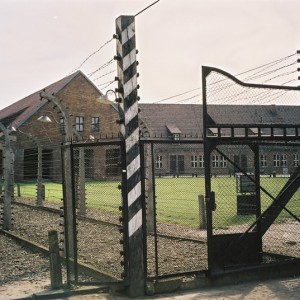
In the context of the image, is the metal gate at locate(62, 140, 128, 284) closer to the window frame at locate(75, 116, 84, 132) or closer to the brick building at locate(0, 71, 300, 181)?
the brick building at locate(0, 71, 300, 181)

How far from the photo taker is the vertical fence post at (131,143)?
6.25 metres

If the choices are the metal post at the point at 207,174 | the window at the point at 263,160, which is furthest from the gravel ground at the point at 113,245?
the window at the point at 263,160

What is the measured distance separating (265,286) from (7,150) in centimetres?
887

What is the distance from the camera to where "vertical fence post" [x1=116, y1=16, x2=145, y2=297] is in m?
6.25

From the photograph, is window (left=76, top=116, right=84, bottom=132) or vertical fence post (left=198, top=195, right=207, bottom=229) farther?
window (left=76, top=116, right=84, bottom=132)

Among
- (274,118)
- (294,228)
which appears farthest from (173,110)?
(294,228)

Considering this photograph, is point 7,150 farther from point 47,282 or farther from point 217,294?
point 217,294

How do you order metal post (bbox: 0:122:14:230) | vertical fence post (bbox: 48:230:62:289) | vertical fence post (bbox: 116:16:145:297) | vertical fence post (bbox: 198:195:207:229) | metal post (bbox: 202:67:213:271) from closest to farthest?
vertical fence post (bbox: 116:16:145:297) → vertical fence post (bbox: 48:230:62:289) → metal post (bbox: 202:67:213:271) → vertical fence post (bbox: 198:195:207:229) → metal post (bbox: 0:122:14:230)

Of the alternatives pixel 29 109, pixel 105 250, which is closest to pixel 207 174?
pixel 105 250

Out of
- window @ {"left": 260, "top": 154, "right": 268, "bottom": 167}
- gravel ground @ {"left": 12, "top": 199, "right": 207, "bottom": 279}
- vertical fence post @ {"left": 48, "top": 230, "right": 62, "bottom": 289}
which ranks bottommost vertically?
gravel ground @ {"left": 12, "top": 199, "right": 207, "bottom": 279}

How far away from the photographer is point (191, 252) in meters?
8.84

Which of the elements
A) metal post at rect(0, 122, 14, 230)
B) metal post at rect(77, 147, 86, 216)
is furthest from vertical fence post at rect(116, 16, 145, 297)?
metal post at rect(77, 147, 86, 216)

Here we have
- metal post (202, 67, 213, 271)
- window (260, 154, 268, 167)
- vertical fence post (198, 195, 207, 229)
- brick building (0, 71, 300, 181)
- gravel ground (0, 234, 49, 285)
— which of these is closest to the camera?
metal post (202, 67, 213, 271)

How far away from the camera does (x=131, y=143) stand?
6398 millimetres
